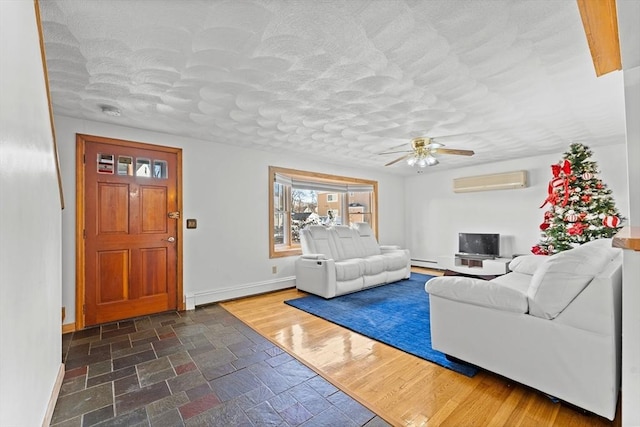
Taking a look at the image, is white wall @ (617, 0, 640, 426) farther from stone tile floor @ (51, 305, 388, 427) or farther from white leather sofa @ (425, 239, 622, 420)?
stone tile floor @ (51, 305, 388, 427)

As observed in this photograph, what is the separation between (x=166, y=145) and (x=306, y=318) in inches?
109

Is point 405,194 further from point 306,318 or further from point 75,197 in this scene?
point 75,197

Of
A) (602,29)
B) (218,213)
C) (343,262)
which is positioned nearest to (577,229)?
(343,262)

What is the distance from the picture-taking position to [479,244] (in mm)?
5445

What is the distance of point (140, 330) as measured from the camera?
2.95 metres

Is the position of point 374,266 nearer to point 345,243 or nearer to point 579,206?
point 345,243

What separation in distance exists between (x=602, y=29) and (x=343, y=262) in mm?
3547

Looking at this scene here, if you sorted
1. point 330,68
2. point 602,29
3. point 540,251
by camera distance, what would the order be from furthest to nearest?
1. point 540,251
2. point 330,68
3. point 602,29

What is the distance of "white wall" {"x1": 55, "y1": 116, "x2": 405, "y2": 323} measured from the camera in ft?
9.95

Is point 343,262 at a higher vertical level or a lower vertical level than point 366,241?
lower

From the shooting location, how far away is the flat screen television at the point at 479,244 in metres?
5.24

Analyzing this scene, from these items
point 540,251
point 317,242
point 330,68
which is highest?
point 330,68

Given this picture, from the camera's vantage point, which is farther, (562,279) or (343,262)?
(343,262)

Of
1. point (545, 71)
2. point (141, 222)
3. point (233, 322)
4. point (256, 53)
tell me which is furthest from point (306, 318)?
point (545, 71)
